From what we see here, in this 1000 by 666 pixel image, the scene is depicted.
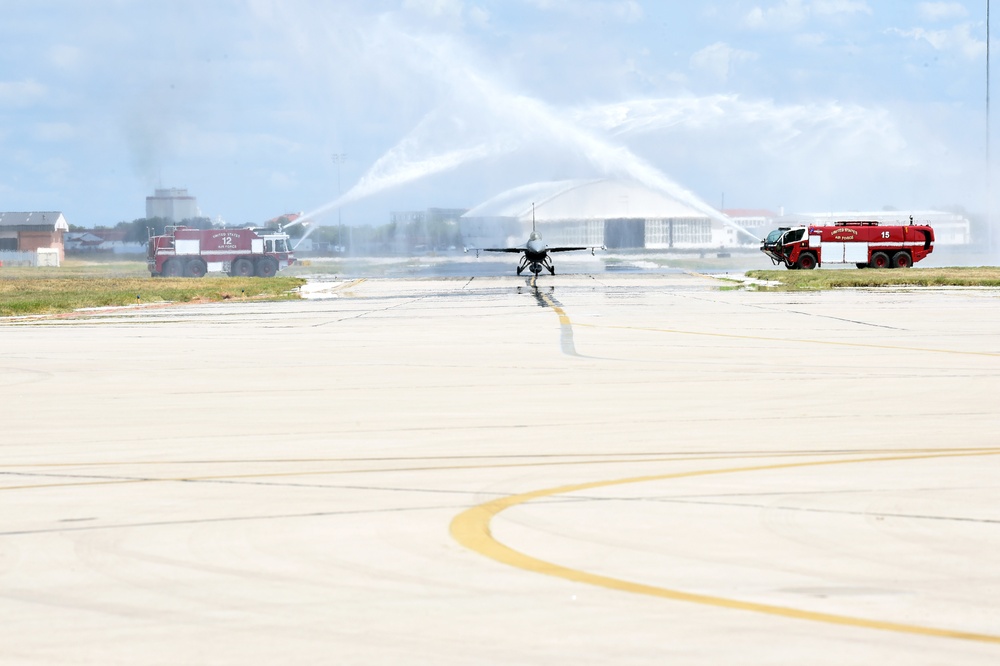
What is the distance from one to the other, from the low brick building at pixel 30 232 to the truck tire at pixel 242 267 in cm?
7599

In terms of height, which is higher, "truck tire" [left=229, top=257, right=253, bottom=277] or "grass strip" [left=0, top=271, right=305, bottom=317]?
"truck tire" [left=229, top=257, right=253, bottom=277]

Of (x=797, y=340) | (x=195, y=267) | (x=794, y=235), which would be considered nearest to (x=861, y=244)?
(x=794, y=235)

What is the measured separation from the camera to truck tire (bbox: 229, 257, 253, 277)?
103 meters

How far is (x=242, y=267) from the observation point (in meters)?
103

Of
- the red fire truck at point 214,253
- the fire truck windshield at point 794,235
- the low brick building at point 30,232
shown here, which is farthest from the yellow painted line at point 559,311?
the low brick building at point 30,232

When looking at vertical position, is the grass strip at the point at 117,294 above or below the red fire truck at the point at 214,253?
below

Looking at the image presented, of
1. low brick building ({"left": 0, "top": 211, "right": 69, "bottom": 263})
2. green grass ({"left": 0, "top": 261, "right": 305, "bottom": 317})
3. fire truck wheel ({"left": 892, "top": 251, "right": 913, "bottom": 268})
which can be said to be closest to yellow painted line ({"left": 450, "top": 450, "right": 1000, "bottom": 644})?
green grass ({"left": 0, "top": 261, "right": 305, "bottom": 317})

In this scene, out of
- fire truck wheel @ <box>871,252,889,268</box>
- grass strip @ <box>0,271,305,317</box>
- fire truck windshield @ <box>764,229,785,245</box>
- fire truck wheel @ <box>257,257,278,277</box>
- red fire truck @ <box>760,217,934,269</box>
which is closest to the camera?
grass strip @ <box>0,271,305,317</box>

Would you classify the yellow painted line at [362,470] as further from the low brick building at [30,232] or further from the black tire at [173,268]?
the low brick building at [30,232]

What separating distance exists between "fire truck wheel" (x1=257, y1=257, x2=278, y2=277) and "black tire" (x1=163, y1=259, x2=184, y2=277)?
631 cm

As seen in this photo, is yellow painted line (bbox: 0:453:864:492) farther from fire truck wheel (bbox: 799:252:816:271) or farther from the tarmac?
fire truck wheel (bbox: 799:252:816:271)

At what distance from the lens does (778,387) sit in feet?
69.1

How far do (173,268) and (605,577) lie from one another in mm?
98760

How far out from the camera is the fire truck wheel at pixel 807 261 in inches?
3396
